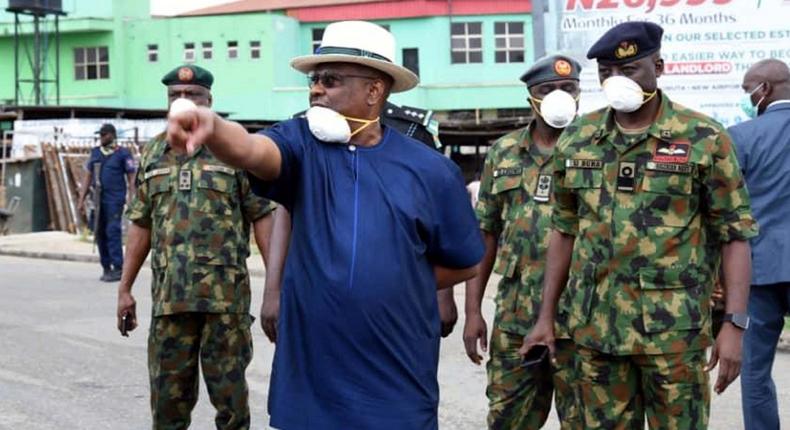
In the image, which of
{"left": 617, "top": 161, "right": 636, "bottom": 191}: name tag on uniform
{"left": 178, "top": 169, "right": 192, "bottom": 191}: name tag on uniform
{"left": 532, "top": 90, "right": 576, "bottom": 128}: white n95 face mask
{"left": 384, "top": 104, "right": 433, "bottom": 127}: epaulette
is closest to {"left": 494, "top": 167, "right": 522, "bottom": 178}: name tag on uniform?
{"left": 532, "top": 90, "right": 576, "bottom": 128}: white n95 face mask

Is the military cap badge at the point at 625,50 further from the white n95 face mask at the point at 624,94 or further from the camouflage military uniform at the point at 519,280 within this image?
the camouflage military uniform at the point at 519,280

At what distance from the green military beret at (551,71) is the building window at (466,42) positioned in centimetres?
4526

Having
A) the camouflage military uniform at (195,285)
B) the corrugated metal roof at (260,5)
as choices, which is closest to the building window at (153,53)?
the corrugated metal roof at (260,5)

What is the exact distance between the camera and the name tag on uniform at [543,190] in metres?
5.39

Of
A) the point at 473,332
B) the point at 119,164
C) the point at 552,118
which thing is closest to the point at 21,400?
the point at 473,332

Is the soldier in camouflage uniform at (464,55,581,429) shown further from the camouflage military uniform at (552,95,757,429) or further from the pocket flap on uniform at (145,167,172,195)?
the pocket flap on uniform at (145,167,172,195)

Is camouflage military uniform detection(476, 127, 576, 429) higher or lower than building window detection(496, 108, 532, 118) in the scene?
lower

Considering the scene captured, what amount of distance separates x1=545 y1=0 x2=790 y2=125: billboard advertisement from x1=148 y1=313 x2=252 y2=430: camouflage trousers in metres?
8.53

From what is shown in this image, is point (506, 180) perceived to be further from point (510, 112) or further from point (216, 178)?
Answer: point (510, 112)

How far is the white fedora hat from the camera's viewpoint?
3926 millimetres

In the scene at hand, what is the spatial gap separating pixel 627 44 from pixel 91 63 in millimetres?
50061

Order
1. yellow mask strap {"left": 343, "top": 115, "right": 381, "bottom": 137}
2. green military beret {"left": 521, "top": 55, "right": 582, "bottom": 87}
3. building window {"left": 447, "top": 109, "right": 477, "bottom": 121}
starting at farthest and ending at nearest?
building window {"left": 447, "top": 109, "right": 477, "bottom": 121}
green military beret {"left": 521, "top": 55, "right": 582, "bottom": 87}
yellow mask strap {"left": 343, "top": 115, "right": 381, "bottom": 137}

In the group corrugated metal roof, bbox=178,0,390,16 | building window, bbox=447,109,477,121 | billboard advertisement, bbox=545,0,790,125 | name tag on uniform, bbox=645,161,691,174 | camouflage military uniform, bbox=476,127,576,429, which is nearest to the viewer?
name tag on uniform, bbox=645,161,691,174

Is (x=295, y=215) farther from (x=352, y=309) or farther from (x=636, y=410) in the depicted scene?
(x=636, y=410)
